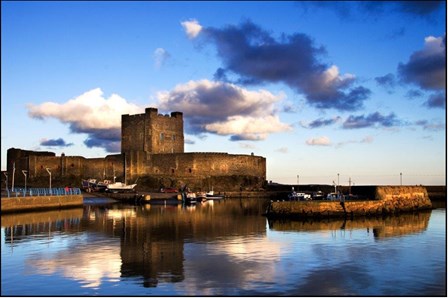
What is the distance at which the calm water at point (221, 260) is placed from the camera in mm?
10164

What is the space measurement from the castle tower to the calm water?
3991 centimetres

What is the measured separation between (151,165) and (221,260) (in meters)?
47.9

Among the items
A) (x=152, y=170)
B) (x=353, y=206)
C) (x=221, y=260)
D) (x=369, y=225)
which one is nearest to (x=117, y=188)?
(x=152, y=170)

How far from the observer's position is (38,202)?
32.0 m

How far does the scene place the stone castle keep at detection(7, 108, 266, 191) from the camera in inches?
2359

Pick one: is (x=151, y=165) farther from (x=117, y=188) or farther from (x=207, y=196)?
(x=207, y=196)

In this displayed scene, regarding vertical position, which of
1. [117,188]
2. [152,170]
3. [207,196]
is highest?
[152,170]

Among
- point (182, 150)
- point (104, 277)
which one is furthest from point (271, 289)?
point (182, 150)

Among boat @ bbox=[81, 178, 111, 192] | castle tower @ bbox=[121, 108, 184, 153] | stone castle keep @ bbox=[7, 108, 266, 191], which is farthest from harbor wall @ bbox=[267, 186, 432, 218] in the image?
castle tower @ bbox=[121, 108, 184, 153]

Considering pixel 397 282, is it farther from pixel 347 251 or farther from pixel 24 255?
pixel 24 255

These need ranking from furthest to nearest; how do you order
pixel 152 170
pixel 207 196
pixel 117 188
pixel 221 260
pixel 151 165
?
pixel 151 165 → pixel 152 170 → pixel 207 196 → pixel 117 188 → pixel 221 260

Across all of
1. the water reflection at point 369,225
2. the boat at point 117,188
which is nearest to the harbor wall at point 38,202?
the boat at point 117,188

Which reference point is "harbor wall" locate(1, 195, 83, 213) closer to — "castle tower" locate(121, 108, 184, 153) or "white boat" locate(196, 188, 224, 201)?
"white boat" locate(196, 188, 224, 201)

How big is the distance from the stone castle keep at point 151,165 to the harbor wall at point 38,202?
21.5m
